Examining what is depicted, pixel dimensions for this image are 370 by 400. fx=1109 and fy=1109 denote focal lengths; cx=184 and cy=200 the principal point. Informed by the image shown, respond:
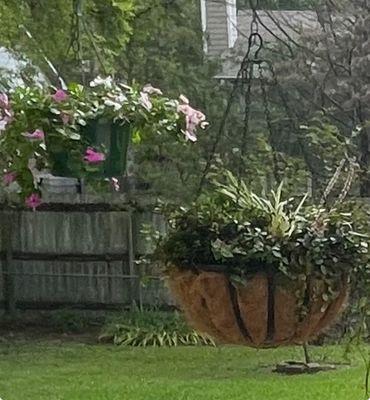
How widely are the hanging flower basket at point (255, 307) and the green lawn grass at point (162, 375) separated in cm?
269

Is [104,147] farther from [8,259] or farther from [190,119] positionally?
[8,259]

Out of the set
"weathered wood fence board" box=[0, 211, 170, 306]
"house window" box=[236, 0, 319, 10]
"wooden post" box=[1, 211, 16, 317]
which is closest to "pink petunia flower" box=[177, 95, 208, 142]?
"weathered wood fence board" box=[0, 211, 170, 306]

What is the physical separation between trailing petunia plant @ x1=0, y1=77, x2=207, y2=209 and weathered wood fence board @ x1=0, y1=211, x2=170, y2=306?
5.73 metres

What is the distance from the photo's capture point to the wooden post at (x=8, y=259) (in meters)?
9.34

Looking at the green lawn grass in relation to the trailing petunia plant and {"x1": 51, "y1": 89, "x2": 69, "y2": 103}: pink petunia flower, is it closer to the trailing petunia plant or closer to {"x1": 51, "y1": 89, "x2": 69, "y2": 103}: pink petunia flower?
the trailing petunia plant

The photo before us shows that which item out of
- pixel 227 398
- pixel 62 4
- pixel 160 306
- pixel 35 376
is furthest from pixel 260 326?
pixel 160 306

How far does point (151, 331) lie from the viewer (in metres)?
8.09

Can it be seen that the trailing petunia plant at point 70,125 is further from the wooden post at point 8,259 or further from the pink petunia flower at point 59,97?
the wooden post at point 8,259

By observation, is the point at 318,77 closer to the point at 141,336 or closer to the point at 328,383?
the point at 141,336

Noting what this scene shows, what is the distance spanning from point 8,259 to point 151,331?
6.11 ft

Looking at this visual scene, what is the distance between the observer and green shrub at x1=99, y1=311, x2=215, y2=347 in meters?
7.89

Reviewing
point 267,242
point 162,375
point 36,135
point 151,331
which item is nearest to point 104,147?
point 36,135

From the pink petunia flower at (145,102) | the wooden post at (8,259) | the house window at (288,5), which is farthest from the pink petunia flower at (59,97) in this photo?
the house window at (288,5)

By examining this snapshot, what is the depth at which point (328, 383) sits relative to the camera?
19.3 feet
